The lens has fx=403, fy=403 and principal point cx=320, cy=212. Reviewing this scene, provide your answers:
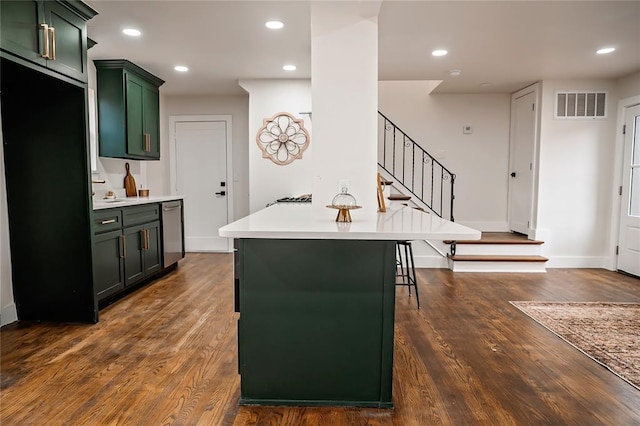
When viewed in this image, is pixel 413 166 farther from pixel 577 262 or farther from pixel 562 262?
pixel 577 262

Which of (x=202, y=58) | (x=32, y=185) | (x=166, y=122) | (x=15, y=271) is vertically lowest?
(x=15, y=271)

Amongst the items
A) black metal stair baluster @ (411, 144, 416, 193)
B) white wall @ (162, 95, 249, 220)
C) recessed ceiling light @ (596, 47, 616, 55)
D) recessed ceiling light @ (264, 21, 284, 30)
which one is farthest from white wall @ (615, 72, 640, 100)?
white wall @ (162, 95, 249, 220)

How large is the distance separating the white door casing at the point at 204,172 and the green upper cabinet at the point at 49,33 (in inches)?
125

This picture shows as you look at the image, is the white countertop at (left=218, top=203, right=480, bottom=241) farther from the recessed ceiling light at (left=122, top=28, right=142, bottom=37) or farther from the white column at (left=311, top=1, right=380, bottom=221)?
the recessed ceiling light at (left=122, top=28, right=142, bottom=37)

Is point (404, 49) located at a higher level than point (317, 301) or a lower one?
higher

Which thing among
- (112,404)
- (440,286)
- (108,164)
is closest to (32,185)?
(108,164)

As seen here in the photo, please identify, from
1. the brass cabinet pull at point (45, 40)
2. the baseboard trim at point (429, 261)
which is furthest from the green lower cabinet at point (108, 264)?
the baseboard trim at point (429, 261)

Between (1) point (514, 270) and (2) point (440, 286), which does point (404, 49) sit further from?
(1) point (514, 270)

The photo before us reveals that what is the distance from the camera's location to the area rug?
8.35ft

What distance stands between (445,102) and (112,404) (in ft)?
19.0

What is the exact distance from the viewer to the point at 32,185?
310cm

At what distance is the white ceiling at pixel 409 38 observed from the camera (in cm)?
303

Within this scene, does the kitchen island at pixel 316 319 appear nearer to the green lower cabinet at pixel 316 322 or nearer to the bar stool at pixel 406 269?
the green lower cabinet at pixel 316 322

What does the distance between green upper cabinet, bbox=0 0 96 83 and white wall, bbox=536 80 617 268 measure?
5195 mm
